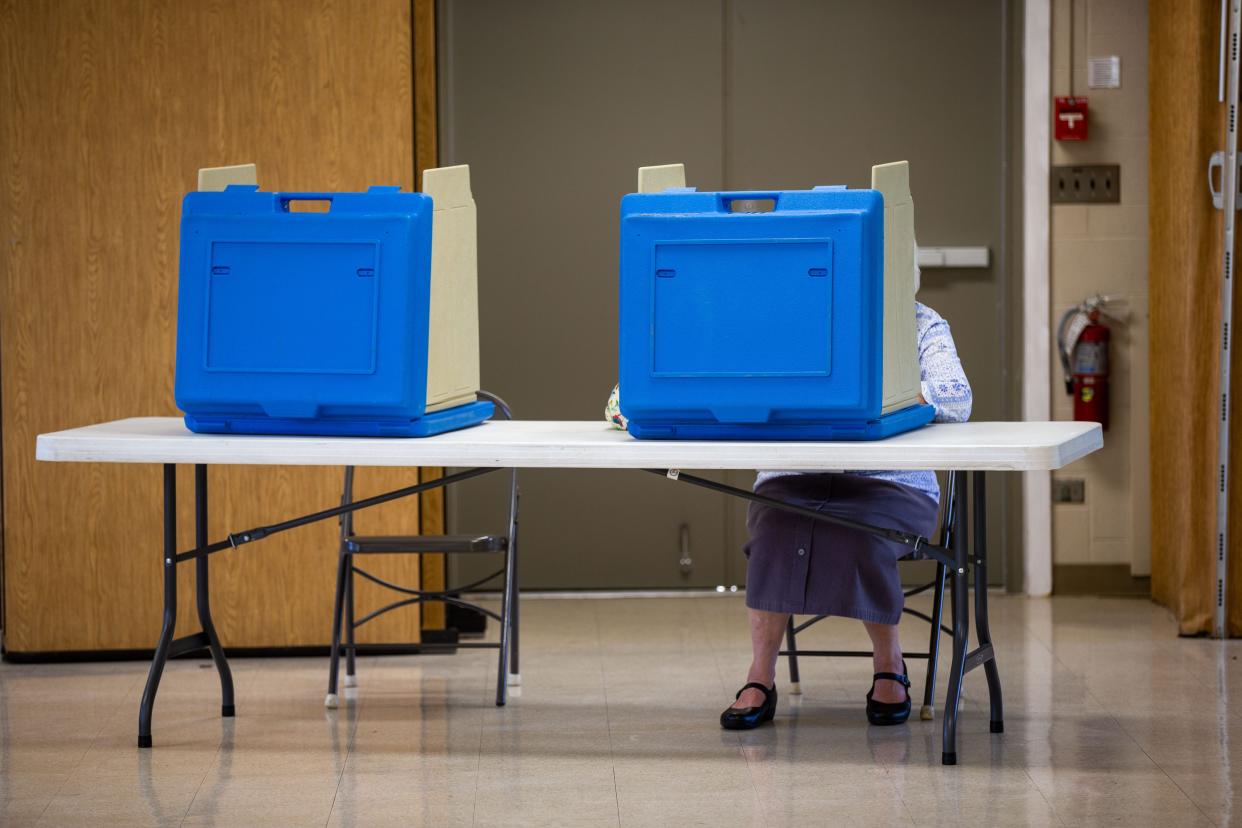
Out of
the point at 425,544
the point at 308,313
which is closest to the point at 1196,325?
the point at 425,544

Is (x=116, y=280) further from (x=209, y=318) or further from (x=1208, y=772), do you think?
(x=1208, y=772)

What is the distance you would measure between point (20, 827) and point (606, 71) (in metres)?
3.18

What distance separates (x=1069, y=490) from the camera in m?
5.06

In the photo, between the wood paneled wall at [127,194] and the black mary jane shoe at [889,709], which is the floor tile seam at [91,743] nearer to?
the wood paneled wall at [127,194]

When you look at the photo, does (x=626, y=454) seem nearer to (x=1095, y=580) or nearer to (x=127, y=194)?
(x=127, y=194)

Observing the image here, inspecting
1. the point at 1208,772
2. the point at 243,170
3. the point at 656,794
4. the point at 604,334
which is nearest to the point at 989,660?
the point at 1208,772

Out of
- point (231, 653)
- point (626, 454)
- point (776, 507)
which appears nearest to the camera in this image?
point (626, 454)

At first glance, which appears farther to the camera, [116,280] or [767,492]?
[116,280]

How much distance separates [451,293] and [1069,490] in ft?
9.16

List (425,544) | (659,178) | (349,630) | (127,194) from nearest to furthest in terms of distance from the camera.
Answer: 1. (659,178)
2. (425,544)
3. (349,630)
4. (127,194)

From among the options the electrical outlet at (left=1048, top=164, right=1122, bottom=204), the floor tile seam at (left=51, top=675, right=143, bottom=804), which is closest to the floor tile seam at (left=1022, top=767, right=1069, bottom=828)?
the floor tile seam at (left=51, top=675, right=143, bottom=804)

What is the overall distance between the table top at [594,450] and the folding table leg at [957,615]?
155 mm

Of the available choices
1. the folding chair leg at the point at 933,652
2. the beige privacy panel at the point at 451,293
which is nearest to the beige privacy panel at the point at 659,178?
the beige privacy panel at the point at 451,293

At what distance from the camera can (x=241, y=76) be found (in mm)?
4047
